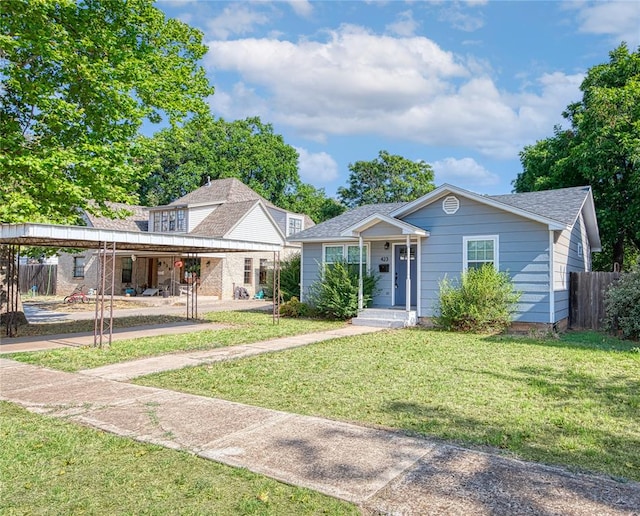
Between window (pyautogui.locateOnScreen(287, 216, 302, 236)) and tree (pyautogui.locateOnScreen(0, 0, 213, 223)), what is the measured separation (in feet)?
56.7

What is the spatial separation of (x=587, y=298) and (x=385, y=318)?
6.26 metres

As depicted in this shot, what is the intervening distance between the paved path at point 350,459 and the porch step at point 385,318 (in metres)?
8.92

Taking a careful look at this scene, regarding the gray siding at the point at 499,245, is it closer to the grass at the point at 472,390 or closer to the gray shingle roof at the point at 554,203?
the gray shingle roof at the point at 554,203

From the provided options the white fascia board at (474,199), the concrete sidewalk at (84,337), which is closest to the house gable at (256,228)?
the concrete sidewalk at (84,337)

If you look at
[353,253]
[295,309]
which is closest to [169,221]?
[295,309]

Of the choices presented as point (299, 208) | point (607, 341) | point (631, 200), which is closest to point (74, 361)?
point (607, 341)

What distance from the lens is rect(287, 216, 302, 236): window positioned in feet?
101

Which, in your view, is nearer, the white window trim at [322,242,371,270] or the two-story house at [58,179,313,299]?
the white window trim at [322,242,371,270]

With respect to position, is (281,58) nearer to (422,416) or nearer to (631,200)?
(422,416)

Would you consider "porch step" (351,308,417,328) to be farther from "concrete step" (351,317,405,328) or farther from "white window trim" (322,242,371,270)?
"white window trim" (322,242,371,270)

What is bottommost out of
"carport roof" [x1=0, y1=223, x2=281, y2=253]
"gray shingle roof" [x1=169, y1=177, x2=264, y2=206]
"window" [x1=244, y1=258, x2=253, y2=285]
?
"window" [x1=244, y1=258, x2=253, y2=285]

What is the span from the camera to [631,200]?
1989cm

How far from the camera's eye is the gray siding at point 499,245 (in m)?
12.2

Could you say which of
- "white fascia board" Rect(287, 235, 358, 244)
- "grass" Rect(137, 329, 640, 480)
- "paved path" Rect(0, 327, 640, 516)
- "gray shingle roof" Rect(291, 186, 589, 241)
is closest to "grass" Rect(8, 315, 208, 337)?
"white fascia board" Rect(287, 235, 358, 244)
